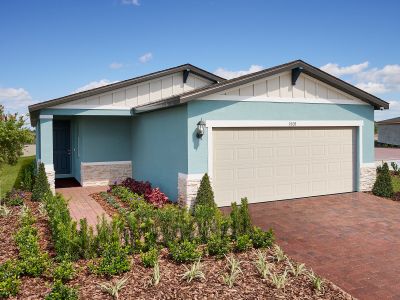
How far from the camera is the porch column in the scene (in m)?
12.0

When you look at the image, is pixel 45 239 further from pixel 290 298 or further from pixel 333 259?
pixel 333 259

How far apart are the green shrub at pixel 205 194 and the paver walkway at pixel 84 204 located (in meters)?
2.48

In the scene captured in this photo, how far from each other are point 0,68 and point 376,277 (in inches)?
769

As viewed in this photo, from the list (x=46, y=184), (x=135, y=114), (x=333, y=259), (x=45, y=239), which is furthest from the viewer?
(x=135, y=114)

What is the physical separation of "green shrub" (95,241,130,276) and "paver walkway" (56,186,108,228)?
3028 millimetres

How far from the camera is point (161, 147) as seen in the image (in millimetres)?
11836

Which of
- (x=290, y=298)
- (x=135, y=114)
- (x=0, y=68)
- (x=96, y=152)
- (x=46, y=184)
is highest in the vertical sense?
(x=0, y=68)

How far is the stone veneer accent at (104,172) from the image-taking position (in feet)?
47.2

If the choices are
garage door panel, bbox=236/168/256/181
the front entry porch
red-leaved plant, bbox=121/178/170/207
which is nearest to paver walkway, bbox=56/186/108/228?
the front entry porch

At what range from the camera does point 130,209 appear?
32.4 ft

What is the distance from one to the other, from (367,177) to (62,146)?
13432 mm

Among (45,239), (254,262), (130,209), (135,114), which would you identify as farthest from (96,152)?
(254,262)

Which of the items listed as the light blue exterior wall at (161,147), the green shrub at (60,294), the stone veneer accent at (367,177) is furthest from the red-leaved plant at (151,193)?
the stone veneer accent at (367,177)

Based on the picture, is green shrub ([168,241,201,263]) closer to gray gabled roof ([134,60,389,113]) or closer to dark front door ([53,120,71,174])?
gray gabled roof ([134,60,389,113])
